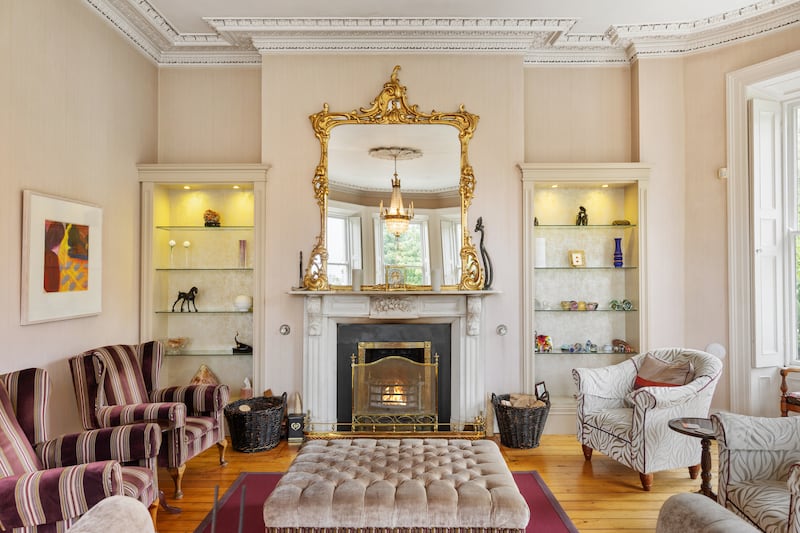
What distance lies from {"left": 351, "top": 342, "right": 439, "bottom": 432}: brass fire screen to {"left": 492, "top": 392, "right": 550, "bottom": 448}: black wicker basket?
660mm

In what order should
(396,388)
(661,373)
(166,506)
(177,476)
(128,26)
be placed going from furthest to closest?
1. (396,388)
2. (128,26)
3. (661,373)
4. (177,476)
5. (166,506)

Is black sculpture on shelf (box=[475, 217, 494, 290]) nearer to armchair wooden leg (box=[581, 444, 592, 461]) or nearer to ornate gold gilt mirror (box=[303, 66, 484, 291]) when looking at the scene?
ornate gold gilt mirror (box=[303, 66, 484, 291])

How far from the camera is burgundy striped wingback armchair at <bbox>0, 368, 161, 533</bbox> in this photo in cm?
208

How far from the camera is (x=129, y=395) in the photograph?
352 centimetres

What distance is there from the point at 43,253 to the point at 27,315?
16.3 inches

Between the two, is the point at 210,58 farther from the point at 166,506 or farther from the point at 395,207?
the point at 166,506

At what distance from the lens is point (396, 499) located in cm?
244

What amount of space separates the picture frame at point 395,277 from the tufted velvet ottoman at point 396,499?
204 cm

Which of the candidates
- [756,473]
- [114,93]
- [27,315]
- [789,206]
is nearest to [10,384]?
[27,315]

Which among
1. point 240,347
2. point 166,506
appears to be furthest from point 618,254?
point 166,506

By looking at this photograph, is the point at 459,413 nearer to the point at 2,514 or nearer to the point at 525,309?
the point at 525,309

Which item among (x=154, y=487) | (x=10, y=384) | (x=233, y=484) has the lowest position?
(x=233, y=484)

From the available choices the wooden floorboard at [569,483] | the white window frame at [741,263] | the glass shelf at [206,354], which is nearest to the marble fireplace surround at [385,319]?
the wooden floorboard at [569,483]

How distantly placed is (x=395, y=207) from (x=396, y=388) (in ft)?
5.49
